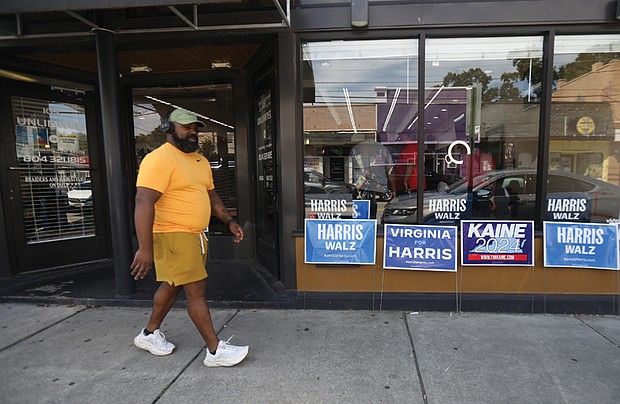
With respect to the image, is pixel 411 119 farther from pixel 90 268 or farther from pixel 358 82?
pixel 90 268

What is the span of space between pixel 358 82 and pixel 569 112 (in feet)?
8.14

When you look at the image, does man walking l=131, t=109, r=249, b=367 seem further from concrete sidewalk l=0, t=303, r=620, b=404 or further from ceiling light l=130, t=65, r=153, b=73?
ceiling light l=130, t=65, r=153, b=73

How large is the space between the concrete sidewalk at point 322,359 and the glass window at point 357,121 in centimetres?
143

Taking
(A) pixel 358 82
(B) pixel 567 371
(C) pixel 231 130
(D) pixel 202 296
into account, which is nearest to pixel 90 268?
(C) pixel 231 130

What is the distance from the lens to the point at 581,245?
Answer: 3.81 m

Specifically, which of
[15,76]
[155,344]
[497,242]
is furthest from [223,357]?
[15,76]

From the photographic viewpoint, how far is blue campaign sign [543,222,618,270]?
378 centimetres

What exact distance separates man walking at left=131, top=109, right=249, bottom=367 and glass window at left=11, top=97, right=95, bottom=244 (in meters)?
3.44

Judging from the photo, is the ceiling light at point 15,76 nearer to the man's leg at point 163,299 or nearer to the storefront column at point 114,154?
the storefront column at point 114,154

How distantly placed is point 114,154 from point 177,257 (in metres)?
1.98

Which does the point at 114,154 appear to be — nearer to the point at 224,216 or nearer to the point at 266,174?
the point at 224,216

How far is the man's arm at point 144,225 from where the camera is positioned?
2.54 m

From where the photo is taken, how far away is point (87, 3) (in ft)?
9.81

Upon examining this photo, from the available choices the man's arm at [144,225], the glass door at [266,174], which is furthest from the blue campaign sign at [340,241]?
the man's arm at [144,225]
